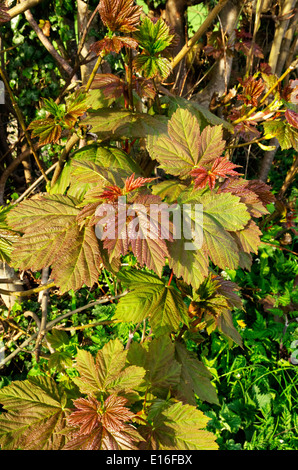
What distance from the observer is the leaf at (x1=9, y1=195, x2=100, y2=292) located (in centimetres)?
91

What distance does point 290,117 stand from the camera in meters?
1.33

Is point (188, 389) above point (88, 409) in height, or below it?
below

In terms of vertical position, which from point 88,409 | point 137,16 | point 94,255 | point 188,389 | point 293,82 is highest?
point 137,16

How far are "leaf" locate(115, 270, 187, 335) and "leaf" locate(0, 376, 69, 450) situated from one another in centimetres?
29

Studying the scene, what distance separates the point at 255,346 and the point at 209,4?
7.98 feet

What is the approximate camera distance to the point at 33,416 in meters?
0.97

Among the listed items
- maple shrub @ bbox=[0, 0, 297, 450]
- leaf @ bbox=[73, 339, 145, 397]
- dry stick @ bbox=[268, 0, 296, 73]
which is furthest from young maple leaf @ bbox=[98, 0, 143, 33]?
dry stick @ bbox=[268, 0, 296, 73]

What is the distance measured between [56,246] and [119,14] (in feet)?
2.23

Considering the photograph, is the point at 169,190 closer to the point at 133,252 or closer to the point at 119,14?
the point at 133,252

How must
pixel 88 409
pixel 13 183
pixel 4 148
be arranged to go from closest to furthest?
pixel 88 409 < pixel 4 148 < pixel 13 183

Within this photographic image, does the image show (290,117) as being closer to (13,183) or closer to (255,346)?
(255,346)
